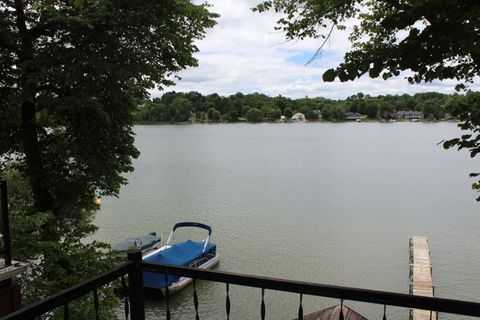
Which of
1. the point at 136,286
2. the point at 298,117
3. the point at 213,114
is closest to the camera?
the point at 136,286

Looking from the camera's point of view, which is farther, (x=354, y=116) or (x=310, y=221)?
(x=354, y=116)

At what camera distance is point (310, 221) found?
26.7 metres

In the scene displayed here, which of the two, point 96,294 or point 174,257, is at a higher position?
point 96,294

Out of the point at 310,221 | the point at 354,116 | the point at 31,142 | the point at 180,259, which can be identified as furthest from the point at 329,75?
the point at 354,116

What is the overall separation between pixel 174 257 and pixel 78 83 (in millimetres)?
10008

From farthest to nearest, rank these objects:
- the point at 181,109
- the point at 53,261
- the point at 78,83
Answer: the point at 181,109
the point at 78,83
the point at 53,261

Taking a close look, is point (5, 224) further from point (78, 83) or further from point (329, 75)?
point (78, 83)

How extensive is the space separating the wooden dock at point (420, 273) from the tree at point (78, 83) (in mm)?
9590

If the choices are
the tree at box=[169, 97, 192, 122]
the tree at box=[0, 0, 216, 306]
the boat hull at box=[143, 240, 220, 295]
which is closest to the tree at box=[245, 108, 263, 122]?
the tree at box=[169, 97, 192, 122]

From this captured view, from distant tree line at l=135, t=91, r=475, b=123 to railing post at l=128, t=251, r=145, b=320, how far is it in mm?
136412

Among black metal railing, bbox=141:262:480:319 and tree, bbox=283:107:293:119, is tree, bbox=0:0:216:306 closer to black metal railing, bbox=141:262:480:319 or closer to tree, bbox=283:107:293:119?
black metal railing, bbox=141:262:480:319

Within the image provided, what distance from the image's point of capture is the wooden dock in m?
13.1

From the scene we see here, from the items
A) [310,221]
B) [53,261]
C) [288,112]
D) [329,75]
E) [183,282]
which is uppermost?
[288,112]

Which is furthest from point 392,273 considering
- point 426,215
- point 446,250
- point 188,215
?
point 188,215
